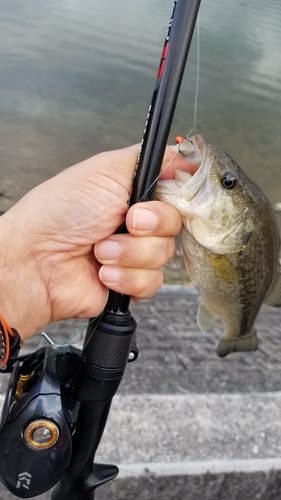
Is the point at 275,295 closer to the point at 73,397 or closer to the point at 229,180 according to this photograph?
the point at 229,180

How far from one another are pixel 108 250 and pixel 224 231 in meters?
0.40

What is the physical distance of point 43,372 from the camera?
1378 mm

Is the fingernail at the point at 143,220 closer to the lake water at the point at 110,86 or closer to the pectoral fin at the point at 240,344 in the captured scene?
the pectoral fin at the point at 240,344

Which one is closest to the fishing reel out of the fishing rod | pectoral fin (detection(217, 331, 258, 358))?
the fishing rod

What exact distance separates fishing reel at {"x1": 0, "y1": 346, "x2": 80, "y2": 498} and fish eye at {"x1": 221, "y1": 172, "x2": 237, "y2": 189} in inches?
32.2

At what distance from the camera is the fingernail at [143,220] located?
1.41 metres

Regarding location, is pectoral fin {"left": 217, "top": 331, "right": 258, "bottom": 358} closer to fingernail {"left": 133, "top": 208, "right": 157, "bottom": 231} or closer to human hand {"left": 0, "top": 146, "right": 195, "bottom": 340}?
human hand {"left": 0, "top": 146, "right": 195, "bottom": 340}

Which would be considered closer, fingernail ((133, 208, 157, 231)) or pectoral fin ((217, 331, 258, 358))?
fingernail ((133, 208, 157, 231))

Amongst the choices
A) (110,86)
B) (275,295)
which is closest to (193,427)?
(275,295)

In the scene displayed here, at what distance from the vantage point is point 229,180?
158 cm

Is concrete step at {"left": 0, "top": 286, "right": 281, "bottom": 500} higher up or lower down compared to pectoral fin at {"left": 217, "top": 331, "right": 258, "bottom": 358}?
lower down

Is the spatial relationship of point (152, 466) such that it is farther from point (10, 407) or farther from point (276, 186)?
point (276, 186)

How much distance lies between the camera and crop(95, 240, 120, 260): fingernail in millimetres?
1544

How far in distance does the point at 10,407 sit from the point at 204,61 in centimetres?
1370
